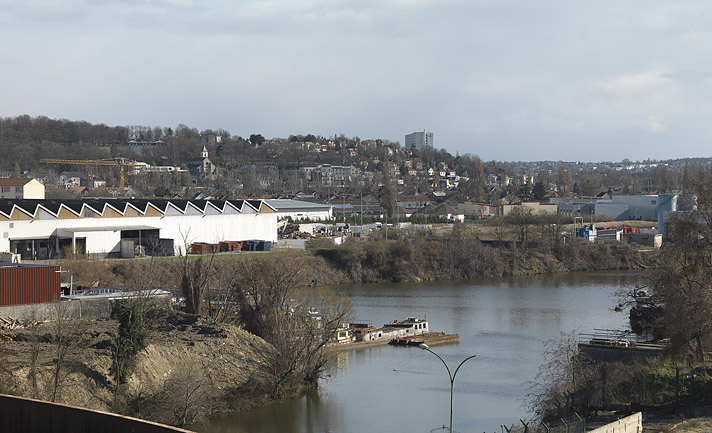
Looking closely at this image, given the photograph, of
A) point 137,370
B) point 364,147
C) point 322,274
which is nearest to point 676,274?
point 137,370

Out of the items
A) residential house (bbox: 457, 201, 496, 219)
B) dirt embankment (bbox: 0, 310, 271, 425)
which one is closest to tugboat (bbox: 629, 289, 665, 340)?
dirt embankment (bbox: 0, 310, 271, 425)

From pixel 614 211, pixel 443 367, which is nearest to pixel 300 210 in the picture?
pixel 614 211

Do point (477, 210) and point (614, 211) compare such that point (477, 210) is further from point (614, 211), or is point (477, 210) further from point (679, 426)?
point (679, 426)

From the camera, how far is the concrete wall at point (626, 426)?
527 inches

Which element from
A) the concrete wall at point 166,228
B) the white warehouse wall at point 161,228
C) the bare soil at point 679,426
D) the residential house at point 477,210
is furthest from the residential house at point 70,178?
the bare soil at point 679,426

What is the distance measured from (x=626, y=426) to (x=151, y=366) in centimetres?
974

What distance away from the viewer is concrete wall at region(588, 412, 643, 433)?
43.9 feet

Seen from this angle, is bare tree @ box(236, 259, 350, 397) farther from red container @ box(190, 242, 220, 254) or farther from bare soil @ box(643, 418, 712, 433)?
red container @ box(190, 242, 220, 254)

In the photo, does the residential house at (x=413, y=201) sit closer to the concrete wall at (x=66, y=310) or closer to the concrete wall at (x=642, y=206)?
the concrete wall at (x=642, y=206)

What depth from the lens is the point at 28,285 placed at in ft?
67.9

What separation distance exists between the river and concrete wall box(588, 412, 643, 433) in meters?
3.59

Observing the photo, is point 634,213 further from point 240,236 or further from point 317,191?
point 240,236

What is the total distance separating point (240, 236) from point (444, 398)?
92.3ft

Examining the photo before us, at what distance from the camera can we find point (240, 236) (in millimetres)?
46469
